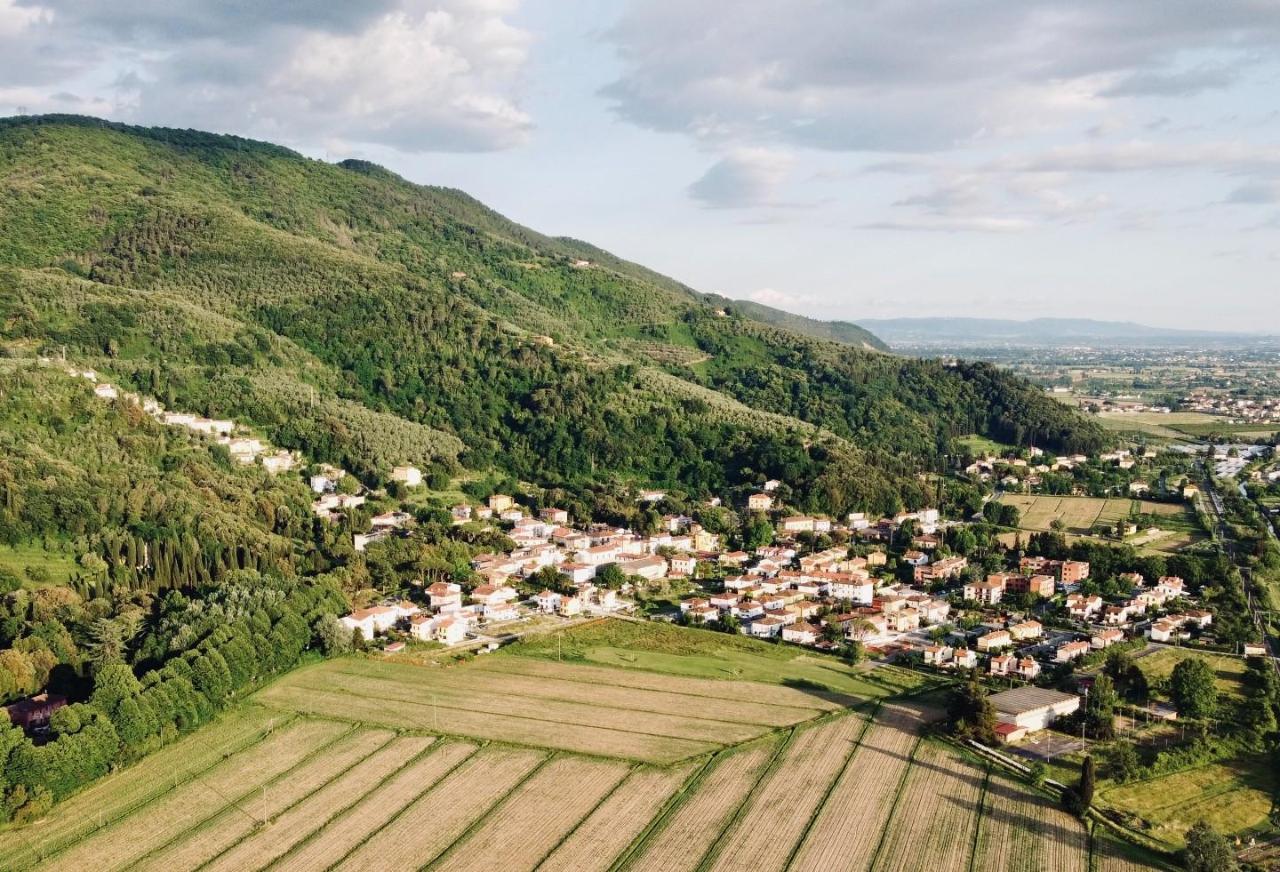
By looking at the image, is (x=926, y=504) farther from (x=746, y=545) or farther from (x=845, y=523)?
(x=746, y=545)

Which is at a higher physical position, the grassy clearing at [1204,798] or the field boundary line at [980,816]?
the field boundary line at [980,816]

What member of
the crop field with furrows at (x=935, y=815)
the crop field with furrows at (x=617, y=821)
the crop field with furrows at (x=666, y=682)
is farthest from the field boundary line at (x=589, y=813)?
the crop field with furrows at (x=935, y=815)

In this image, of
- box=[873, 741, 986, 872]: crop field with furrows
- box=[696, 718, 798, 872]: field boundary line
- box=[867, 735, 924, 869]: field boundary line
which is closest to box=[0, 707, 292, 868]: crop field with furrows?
box=[696, 718, 798, 872]: field boundary line

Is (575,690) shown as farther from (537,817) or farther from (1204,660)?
(1204,660)

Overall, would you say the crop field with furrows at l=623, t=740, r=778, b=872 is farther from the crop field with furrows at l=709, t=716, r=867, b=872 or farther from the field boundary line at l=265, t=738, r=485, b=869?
the field boundary line at l=265, t=738, r=485, b=869

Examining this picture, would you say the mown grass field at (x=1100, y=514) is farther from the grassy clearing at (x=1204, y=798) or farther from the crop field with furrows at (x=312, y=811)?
the crop field with furrows at (x=312, y=811)

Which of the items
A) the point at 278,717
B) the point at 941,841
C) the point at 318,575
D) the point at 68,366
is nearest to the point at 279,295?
the point at 68,366
